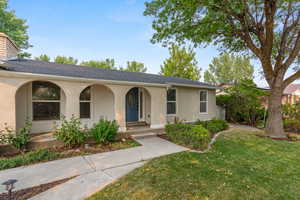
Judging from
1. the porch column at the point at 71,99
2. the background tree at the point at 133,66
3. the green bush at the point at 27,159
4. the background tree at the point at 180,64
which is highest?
the background tree at the point at 133,66

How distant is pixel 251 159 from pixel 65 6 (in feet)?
38.5

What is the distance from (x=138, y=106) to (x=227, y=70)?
32.9 m

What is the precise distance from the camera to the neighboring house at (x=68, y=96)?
4.64 meters

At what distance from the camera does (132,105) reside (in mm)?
8422

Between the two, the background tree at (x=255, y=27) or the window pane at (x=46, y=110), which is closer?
the window pane at (x=46, y=110)

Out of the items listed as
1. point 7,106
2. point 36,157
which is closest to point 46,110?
point 7,106

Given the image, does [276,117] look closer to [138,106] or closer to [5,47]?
[138,106]

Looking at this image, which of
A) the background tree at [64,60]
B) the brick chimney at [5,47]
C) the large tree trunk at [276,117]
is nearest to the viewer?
the brick chimney at [5,47]

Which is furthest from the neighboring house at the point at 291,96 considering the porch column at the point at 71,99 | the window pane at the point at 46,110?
the window pane at the point at 46,110

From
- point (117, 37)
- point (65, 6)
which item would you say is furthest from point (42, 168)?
point (117, 37)

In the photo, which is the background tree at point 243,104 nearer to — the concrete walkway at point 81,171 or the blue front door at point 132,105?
the blue front door at point 132,105

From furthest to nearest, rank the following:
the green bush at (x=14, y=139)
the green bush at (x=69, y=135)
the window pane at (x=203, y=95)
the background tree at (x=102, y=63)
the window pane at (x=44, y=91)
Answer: the background tree at (x=102, y=63)
the window pane at (x=203, y=95)
the window pane at (x=44, y=91)
the green bush at (x=69, y=135)
the green bush at (x=14, y=139)

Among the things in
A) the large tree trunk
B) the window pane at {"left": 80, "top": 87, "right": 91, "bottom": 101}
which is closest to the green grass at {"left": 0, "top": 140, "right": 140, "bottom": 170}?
the window pane at {"left": 80, "top": 87, "right": 91, "bottom": 101}

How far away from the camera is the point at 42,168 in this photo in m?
3.53
